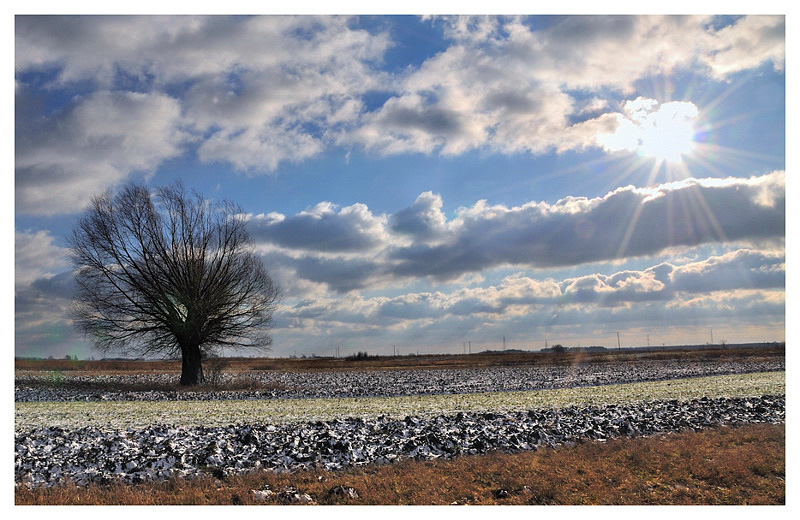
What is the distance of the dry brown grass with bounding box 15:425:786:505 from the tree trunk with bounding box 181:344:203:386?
29022 millimetres

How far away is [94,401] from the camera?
28.3 metres

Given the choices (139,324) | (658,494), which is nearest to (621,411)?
(658,494)

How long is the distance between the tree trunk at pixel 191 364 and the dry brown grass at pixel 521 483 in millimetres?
29022

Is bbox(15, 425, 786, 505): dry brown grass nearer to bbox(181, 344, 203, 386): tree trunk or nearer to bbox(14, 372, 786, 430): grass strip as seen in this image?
bbox(14, 372, 786, 430): grass strip

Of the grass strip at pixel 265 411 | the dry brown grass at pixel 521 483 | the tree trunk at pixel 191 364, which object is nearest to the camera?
the dry brown grass at pixel 521 483

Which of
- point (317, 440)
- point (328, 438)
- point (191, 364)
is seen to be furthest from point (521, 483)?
point (191, 364)

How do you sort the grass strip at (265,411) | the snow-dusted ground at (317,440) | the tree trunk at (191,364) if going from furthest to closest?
the tree trunk at (191,364) < the grass strip at (265,411) < the snow-dusted ground at (317,440)

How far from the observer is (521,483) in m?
9.50

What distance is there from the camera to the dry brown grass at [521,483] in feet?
29.6

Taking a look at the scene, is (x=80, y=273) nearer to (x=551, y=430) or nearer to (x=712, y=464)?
(x=551, y=430)

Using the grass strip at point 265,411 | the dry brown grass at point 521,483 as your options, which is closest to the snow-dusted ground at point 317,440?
the dry brown grass at point 521,483

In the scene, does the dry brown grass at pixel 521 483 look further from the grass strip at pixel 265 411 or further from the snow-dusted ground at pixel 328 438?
the grass strip at pixel 265 411

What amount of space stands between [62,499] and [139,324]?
99.7 feet

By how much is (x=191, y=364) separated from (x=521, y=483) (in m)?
32.9
